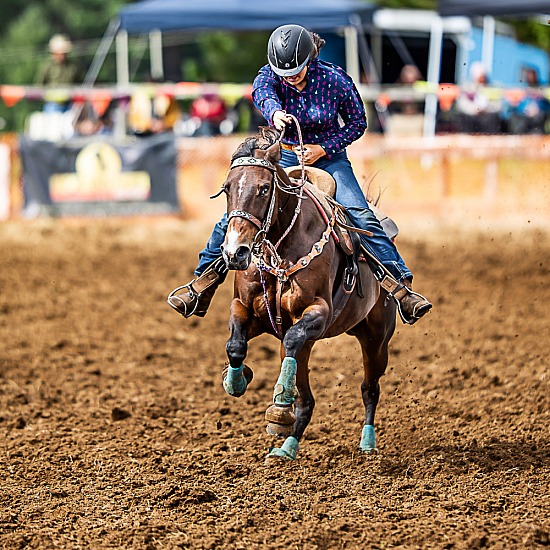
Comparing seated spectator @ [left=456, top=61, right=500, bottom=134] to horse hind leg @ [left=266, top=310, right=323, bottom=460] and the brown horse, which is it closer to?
the brown horse

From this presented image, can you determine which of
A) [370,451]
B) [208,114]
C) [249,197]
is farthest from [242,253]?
[208,114]

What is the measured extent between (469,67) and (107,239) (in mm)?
9474

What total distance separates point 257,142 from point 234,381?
4.41 ft

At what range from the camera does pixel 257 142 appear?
5.33m

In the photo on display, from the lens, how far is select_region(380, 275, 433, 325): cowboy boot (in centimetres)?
607

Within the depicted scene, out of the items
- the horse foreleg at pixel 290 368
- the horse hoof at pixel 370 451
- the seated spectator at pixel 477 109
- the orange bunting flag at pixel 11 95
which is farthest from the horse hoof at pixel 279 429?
the orange bunting flag at pixel 11 95

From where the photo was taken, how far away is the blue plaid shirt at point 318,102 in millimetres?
5852

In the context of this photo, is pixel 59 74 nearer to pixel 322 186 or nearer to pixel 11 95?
pixel 11 95

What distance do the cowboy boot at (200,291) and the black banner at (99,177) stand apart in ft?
38.5

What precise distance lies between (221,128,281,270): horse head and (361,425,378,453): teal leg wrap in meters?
1.88

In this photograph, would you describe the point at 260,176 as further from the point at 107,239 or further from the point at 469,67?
the point at 469,67

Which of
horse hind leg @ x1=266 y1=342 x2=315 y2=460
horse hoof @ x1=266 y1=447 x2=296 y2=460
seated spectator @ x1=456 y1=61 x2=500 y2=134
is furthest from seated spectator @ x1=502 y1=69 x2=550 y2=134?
horse hoof @ x1=266 y1=447 x2=296 y2=460

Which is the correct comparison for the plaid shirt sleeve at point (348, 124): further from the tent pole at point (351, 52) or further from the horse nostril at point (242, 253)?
the tent pole at point (351, 52)

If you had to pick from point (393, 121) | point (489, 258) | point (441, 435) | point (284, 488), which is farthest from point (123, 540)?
point (393, 121)
